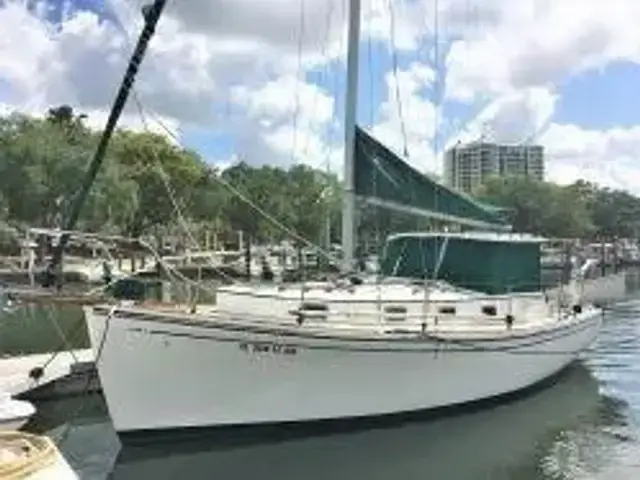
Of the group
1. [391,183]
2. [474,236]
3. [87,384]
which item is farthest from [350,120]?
[87,384]

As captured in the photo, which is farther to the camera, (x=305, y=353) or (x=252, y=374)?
(x=305, y=353)

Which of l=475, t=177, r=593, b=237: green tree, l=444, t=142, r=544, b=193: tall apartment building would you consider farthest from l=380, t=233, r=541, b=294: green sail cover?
l=475, t=177, r=593, b=237: green tree

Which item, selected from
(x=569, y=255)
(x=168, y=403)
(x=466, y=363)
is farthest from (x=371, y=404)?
(x=569, y=255)

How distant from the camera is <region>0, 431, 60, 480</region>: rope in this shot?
825 cm

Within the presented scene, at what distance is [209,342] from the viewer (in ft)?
61.9

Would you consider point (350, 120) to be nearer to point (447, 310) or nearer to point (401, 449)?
point (447, 310)

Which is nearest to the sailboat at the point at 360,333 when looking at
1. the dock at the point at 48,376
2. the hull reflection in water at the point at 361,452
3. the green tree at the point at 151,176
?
the hull reflection in water at the point at 361,452

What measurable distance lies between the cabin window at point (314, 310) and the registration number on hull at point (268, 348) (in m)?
0.86

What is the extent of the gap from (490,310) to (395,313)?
2.94 metres

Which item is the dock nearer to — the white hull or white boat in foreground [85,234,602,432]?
the white hull

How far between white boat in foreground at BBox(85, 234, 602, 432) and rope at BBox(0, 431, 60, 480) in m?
8.79

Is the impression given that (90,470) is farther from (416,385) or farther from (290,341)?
(416,385)

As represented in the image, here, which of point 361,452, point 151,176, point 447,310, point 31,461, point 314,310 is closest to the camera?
point 31,461

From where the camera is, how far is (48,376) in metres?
22.6
